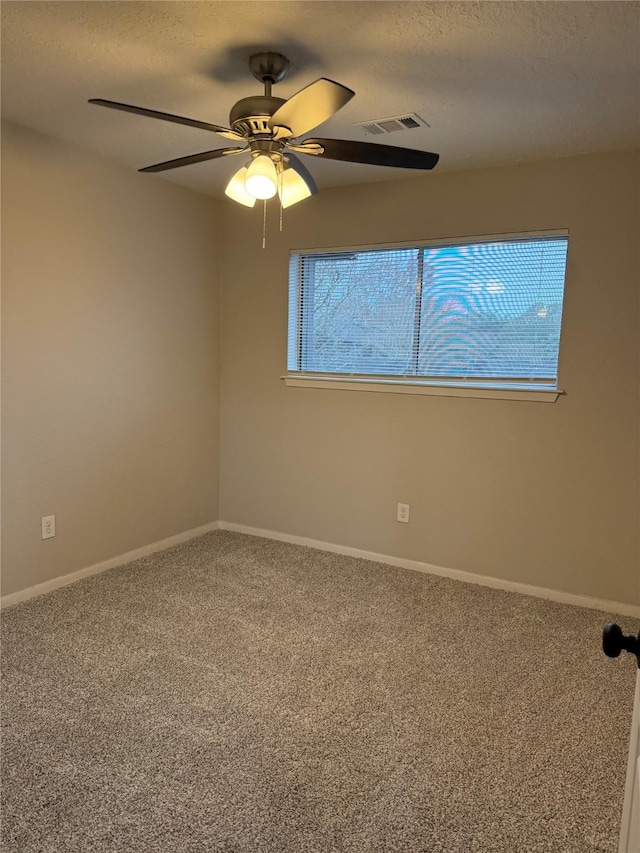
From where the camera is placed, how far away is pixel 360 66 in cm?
207

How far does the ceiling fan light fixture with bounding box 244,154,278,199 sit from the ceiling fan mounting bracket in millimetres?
340

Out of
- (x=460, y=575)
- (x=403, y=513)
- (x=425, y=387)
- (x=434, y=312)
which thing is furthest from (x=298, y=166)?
(x=460, y=575)

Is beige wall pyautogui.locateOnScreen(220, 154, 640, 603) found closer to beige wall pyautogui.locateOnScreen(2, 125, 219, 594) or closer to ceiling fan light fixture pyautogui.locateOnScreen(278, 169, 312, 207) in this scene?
beige wall pyautogui.locateOnScreen(2, 125, 219, 594)

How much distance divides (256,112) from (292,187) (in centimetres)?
41

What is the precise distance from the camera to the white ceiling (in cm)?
175

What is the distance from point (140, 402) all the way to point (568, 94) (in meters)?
2.72

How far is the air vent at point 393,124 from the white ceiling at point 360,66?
1.8 inches

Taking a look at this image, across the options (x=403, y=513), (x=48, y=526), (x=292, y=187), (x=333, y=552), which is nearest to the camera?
(x=292, y=187)

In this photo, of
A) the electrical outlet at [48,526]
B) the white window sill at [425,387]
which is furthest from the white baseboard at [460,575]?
the electrical outlet at [48,526]

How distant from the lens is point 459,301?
3324 millimetres

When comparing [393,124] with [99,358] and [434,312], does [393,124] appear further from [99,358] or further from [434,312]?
[99,358]

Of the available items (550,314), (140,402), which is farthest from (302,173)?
(140,402)

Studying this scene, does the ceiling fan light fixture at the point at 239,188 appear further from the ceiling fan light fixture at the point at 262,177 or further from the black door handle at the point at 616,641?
the black door handle at the point at 616,641

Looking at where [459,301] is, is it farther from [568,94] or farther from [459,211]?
[568,94]
